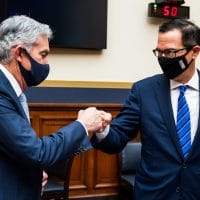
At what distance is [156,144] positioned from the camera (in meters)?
2.04

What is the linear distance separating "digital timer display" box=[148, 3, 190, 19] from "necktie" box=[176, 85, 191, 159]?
260cm

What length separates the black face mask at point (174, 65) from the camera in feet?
6.88

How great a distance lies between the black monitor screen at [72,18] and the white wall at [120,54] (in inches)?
4.7

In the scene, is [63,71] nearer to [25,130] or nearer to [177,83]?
[177,83]

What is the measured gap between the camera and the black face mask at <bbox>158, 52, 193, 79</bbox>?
2098 millimetres

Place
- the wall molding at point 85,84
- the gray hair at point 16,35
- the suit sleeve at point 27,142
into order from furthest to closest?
the wall molding at point 85,84 → the gray hair at point 16,35 → the suit sleeve at point 27,142

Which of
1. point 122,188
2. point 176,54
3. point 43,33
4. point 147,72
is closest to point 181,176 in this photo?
point 176,54

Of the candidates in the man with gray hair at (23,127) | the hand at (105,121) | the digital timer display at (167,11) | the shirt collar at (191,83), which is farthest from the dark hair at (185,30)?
the digital timer display at (167,11)

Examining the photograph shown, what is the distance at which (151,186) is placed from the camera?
6.74ft

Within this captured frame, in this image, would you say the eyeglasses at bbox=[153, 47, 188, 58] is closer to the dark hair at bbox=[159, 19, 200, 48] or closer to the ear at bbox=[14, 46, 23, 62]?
the dark hair at bbox=[159, 19, 200, 48]

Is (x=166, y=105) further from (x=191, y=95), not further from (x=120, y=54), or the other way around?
(x=120, y=54)

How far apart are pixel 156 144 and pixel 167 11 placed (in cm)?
281

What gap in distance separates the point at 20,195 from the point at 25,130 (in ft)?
0.95

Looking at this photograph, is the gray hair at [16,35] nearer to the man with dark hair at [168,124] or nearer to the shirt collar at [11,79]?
the shirt collar at [11,79]
